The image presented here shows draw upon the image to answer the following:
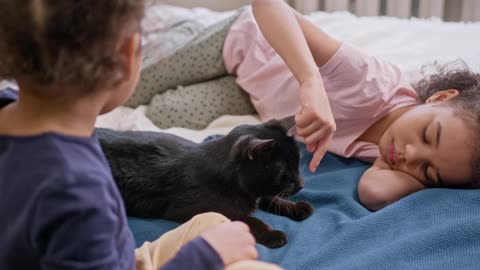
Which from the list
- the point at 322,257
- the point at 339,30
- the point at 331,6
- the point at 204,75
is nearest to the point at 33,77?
the point at 322,257

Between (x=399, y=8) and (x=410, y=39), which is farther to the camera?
(x=399, y=8)

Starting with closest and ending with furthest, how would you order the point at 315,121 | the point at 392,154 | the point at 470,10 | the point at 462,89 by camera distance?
the point at 315,121 < the point at 392,154 < the point at 462,89 < the point at 470,10

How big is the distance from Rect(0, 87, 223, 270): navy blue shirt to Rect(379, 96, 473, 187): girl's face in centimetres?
81

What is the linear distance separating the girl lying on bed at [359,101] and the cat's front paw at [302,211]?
15 cm

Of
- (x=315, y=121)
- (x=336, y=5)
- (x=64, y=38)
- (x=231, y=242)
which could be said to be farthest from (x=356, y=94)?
(x=336, y=5)

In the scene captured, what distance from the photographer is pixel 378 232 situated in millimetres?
1042

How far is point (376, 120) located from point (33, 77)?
104 cm

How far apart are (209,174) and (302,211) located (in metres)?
0.23

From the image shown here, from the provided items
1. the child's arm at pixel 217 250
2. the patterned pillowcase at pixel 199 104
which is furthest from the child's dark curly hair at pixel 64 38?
the patterned pillowcase at pixel 199 104

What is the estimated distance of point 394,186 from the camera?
1218mm

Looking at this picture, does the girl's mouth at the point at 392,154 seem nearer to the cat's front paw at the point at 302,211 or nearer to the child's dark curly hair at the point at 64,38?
the cat's front paw at the point at 302,211

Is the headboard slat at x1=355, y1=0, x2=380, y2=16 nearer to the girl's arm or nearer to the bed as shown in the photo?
the girl's arm

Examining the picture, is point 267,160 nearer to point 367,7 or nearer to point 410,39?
point 410,39

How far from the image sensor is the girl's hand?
3.28ft
